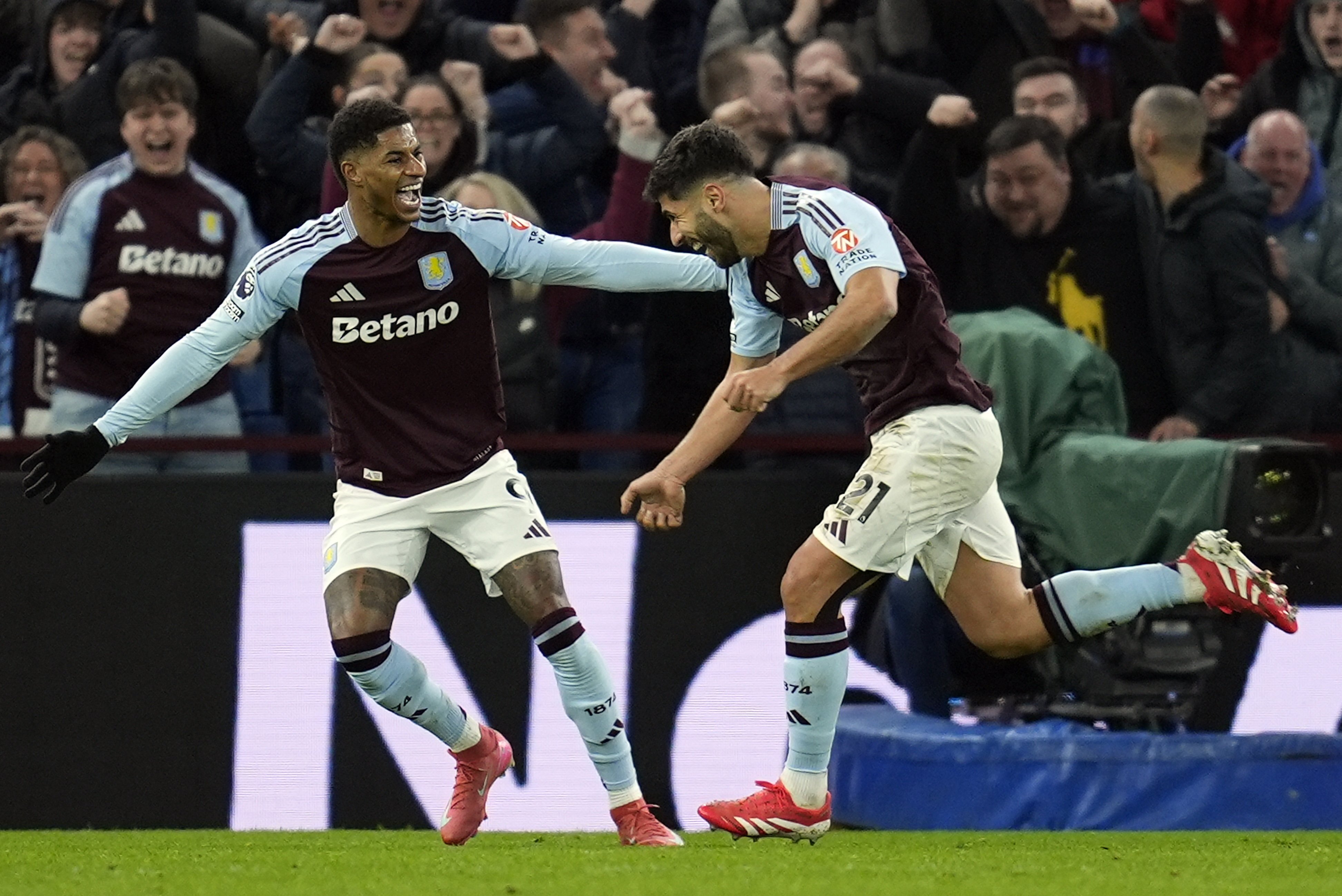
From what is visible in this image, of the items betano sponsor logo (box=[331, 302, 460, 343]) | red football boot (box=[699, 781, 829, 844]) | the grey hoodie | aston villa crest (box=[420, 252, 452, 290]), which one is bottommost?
red football boot (box=[699, 781, 829, 844])

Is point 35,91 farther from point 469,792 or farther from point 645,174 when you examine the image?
point 469,792

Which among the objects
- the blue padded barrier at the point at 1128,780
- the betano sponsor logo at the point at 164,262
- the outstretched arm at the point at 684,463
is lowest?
the blue padded barrier at the point at 1128,780

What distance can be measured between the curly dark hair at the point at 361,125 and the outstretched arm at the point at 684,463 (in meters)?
1.25

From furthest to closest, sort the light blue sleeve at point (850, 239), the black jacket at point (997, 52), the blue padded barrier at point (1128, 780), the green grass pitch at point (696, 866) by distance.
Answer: the black jacket at point (997, 52), the blue padded barrier at point (1128, 780), the light blue sleeve at point (850, 239), the green grass pitch at point (696, 866)

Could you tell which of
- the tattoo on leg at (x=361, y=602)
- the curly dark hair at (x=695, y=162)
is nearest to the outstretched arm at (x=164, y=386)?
the tattoo on leg at (x=361, y=602)

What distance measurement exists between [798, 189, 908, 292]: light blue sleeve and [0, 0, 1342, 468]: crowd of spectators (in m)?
2.32

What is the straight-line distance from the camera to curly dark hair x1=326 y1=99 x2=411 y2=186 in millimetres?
6270

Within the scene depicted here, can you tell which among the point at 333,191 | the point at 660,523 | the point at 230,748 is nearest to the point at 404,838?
the point at 230,748

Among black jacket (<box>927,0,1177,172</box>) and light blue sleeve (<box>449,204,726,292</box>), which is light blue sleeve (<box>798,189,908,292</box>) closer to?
light blue sleeve (<box>449,204,726,292</box>)

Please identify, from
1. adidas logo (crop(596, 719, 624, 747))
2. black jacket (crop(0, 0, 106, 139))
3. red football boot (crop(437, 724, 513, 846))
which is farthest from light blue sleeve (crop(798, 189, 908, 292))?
black jacket (crop(0, 0, 106, 139))

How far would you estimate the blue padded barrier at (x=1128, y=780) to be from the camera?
7535 mm

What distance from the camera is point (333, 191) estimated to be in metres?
8.14

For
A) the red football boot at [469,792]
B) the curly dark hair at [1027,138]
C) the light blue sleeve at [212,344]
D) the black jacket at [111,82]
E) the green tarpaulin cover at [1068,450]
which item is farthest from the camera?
the black jacket at [111,82]

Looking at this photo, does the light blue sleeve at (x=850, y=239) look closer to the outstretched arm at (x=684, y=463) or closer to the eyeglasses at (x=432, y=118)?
the outstretched arm at (x=684, y=463)
